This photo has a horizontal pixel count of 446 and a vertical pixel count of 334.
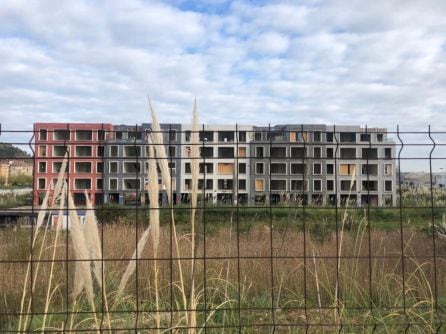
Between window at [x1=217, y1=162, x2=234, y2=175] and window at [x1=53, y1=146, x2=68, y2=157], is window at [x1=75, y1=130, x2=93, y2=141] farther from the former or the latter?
window at [x1=217, y1=162, x2=234, y2=175]

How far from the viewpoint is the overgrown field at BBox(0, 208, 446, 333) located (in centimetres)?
301

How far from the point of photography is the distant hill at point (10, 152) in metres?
2.95

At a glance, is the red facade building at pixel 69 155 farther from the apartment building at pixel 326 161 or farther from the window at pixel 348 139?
the window at pixel 348 139

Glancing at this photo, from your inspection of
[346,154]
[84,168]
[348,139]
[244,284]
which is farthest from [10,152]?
[346,154]

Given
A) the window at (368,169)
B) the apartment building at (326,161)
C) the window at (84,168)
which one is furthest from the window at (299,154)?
the window at (84,168)

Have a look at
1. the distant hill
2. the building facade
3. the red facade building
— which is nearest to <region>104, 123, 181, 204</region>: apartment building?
the building facade

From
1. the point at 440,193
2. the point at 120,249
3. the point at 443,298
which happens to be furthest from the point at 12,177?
the point at 440,193

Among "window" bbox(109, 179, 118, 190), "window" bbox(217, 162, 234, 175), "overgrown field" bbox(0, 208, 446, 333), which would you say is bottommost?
"overgrown field" bbox(0, 208, 446, 333)

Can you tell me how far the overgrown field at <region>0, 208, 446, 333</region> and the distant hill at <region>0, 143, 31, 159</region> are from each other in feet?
1.89

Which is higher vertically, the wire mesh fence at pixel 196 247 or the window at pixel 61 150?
the window at pixel 61 150

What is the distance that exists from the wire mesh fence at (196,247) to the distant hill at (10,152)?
5cm

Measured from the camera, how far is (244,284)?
14.7 feet

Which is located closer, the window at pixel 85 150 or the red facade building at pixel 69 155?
the red facade building at pixel 69 155

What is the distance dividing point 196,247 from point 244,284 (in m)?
1.15
